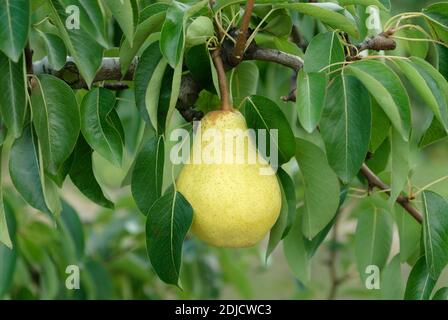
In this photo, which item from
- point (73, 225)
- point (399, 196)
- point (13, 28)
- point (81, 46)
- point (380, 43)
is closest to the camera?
point (13, 28)

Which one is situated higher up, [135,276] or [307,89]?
[307,89]

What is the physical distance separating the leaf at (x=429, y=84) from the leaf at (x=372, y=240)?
29 cm

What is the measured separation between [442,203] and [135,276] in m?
0.98

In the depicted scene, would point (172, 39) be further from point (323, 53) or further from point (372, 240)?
point (372, 240)

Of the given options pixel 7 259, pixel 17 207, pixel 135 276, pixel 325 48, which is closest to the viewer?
pixel 325 48

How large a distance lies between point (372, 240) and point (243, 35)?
1.34 feet

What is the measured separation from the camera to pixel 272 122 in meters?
0.98

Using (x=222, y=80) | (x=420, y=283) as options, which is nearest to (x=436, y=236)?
(x=420, y=283)

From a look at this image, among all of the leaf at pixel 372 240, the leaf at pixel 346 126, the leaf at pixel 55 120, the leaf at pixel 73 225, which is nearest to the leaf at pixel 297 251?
the leaf at pixel 372 240

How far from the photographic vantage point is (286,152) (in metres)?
0.97

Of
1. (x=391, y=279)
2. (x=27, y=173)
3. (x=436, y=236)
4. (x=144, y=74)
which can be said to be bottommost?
(x=391, y=279)

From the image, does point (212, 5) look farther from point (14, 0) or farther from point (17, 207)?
point (17, 207)

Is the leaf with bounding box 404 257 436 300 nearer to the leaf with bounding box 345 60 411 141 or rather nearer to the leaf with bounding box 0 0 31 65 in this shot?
the leaf with bounding box 345 60 411 141

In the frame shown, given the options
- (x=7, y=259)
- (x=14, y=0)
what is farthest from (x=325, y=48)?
(x=7, y=259)
